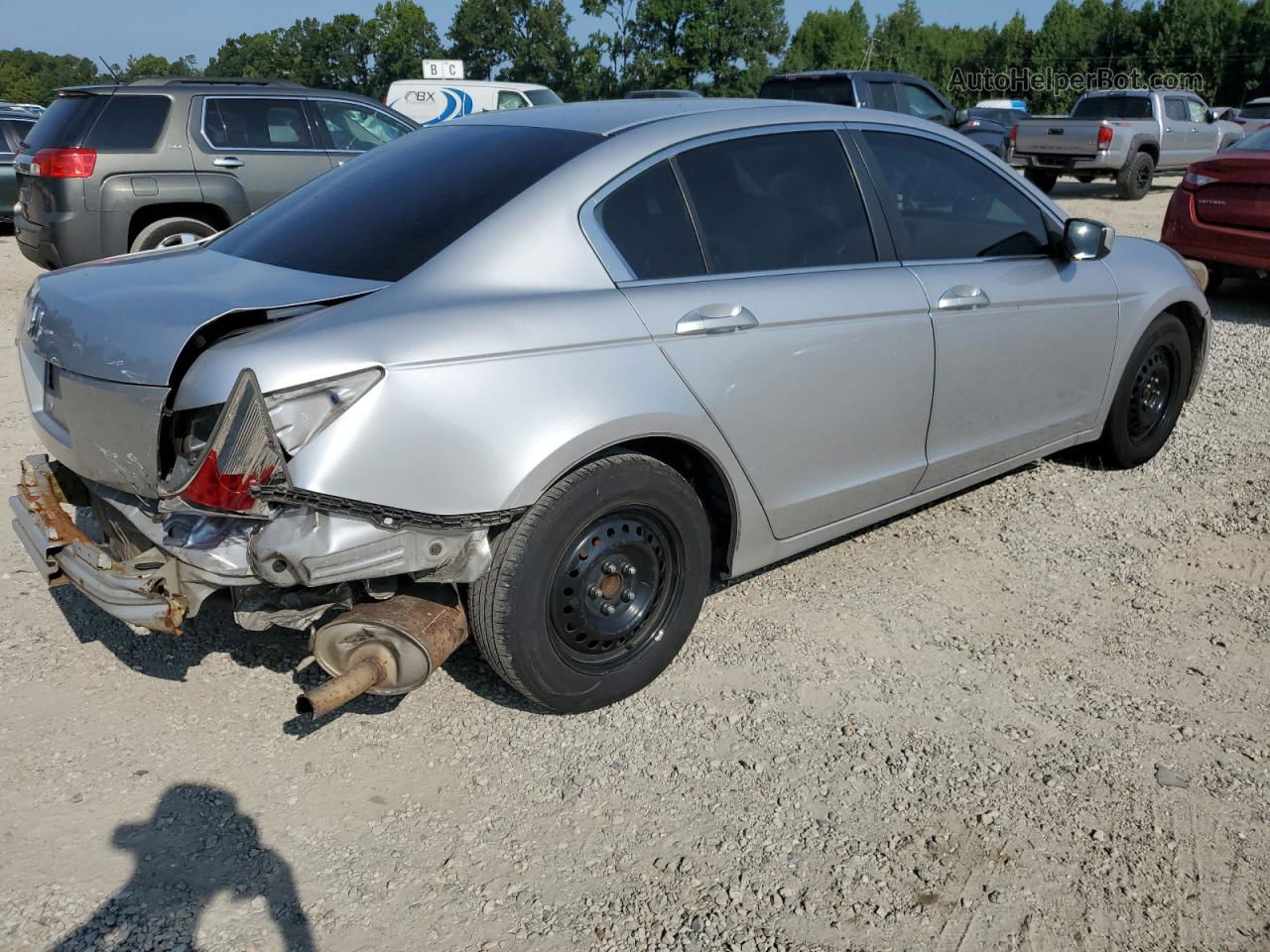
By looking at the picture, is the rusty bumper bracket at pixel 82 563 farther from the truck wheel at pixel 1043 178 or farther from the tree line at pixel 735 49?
the tree line at pixel 735 49

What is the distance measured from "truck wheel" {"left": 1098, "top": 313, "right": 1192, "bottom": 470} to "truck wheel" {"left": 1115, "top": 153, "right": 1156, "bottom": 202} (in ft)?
46.8

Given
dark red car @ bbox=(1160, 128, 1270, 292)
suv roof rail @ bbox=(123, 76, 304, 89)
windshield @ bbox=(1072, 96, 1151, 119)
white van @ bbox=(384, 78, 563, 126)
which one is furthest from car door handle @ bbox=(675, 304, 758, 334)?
white van @ bbox=(384, 78, 563, 126)

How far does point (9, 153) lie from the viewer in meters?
15.3

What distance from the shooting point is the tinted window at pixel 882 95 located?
1401 cm

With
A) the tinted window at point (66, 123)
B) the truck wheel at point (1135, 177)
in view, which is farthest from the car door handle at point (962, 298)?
the truck wheel at point (1135, 177)

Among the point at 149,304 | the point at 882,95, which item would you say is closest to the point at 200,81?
the point at 149,304

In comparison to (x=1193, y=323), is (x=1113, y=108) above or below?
above

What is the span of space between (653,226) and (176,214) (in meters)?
7.10

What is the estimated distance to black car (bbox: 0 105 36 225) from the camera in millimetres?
15109

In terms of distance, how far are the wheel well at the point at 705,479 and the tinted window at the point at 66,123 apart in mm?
7390

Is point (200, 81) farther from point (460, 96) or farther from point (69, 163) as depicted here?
point (460, 96)

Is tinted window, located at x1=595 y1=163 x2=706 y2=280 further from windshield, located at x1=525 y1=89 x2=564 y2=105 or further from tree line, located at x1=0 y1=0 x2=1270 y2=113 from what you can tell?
tree line, located at x1=0 y1=0 x2=1270 y2=113

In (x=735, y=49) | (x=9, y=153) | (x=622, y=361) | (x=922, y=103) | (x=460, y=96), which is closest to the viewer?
(x=622, y=361)

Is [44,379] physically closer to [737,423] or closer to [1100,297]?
[737,423]
